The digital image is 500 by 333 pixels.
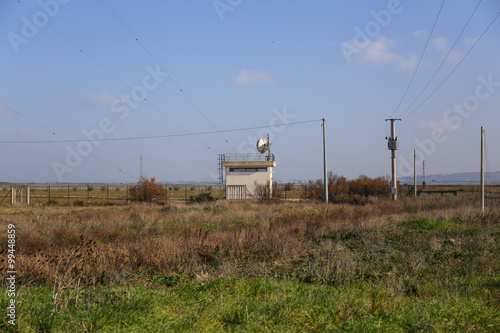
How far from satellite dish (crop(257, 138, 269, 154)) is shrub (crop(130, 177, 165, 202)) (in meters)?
11.7

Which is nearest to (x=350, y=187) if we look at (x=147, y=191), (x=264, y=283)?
(x=147, y=191)

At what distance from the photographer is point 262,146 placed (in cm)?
4603

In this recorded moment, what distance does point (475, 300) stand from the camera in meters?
6.55

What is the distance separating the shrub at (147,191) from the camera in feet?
146

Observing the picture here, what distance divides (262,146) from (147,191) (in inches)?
534

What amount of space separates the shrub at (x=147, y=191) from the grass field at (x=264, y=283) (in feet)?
97.9

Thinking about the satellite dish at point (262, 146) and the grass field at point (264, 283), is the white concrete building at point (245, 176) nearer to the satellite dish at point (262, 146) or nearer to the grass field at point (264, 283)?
the satellite dish at point (262, 146)

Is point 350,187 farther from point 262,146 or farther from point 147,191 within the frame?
point 147,191

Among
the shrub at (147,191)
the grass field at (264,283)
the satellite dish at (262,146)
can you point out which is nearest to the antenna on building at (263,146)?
the satellite dish at (262,146)

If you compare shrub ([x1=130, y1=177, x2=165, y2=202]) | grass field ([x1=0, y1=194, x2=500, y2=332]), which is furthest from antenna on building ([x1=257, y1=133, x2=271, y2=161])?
grass field ([x1=0, y1=194, x2=500, y2=332])

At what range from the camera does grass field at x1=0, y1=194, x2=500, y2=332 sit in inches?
211

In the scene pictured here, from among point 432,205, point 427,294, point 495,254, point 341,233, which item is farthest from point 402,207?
point 427,294

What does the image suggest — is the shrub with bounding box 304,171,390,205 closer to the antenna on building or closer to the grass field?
the antenna on building

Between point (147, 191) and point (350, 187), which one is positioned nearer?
point (147, 191)
